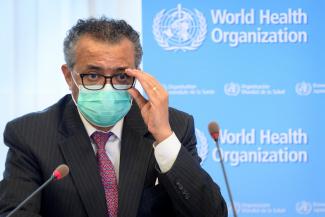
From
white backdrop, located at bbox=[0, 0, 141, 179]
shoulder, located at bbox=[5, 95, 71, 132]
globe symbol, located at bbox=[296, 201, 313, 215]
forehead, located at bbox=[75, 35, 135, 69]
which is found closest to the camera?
forehead, located at bbox=[75, 35, 135, 69]

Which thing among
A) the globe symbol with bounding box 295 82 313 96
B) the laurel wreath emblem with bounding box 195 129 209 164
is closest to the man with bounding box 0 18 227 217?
the laurel wreath emblem with bounding box 195 129 209 164

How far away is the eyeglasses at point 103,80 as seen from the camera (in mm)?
2148

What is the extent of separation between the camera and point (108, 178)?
2.17m

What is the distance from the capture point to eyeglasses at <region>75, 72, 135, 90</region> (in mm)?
2148

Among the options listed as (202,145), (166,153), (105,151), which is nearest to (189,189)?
(166,153)

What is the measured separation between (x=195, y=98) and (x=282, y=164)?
0.73 meters

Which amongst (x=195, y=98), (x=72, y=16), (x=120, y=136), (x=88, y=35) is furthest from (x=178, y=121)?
(x=72, y=16)

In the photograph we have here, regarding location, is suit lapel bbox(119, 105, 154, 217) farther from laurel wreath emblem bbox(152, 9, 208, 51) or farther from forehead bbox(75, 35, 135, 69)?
laurel wreath emblem bbox(152, 9, 208, 51)

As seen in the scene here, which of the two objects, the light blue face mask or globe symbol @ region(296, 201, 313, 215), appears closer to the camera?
the light blue face mask

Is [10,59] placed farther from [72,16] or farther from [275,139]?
[275,139]

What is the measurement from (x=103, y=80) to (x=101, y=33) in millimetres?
185

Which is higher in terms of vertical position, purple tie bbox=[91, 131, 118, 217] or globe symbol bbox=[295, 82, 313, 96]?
globe symbol bbox=[295, 82, 313, 96]

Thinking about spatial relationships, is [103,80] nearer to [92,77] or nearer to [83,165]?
[92,77]

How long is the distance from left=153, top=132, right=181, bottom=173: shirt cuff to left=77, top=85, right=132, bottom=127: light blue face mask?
8.7 inches
